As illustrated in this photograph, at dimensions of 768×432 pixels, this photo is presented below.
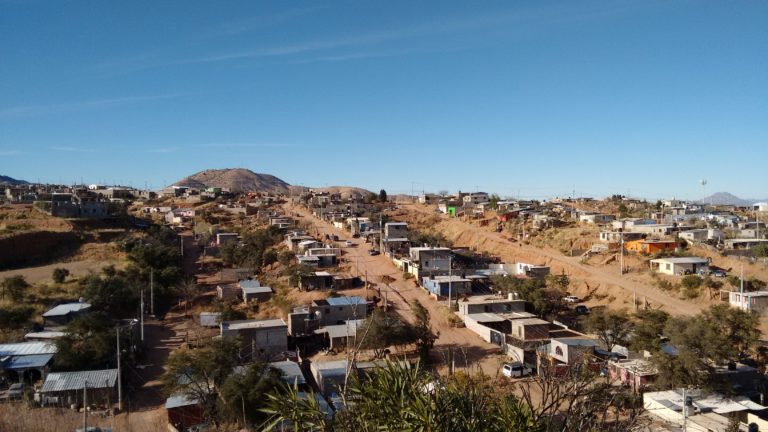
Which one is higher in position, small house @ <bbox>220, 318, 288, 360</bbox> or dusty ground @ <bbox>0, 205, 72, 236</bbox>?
dusty ground @ <bbox>0, 205, 72, 236</bbox>

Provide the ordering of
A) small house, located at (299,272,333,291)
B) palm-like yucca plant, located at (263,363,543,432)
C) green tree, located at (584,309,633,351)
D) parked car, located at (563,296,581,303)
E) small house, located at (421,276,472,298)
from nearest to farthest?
palm-like yucca plant, located at (263,363,543,432) < green tree, located at (584,309,633,351) < small house, located at (421,276,472,298) < parked car, located at (563,296,581,303) < small house, located at (299,272,333,291)

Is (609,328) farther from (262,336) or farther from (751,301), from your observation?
(262,336)

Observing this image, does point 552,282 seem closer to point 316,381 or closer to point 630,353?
point 630,353

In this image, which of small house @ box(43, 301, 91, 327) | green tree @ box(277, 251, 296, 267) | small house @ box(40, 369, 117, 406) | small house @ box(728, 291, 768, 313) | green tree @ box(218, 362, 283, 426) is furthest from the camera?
green tree @ box(277, 251, 296, 267)

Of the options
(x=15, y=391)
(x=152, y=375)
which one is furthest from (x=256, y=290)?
(x=15, y=391)

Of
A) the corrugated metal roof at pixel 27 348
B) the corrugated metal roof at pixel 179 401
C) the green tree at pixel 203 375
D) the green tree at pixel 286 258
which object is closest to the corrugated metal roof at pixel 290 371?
the green tree at pixel 203 375

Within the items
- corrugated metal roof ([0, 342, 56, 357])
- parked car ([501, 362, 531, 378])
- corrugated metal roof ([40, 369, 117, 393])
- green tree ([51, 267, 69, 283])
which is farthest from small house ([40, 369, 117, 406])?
green tree ([51, 267, 69, 283])

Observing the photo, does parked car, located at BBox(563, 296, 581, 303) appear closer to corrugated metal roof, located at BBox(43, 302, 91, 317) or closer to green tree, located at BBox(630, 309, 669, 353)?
green tree, located at BBox(630, 309, 669, 353)

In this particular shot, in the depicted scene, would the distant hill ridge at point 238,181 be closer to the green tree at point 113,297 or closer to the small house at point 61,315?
the green tree at point 113,297
